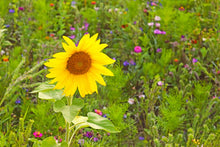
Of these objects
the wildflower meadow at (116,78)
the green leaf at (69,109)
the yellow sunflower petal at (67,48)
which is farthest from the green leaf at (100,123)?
the yellow sunflower petal at (67,48)

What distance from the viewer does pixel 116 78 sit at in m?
2.57

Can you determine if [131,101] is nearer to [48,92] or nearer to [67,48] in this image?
[48,92]

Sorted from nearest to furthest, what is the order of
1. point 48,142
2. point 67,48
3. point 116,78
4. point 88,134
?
point 67,48 < point 48,142 < point 88,134 < point 116,78

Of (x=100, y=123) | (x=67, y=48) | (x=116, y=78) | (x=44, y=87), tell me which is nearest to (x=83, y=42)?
(x=67, y=48)

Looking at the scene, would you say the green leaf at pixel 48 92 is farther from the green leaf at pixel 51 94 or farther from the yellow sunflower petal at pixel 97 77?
the yellow sunflower petal at pixel 97 77

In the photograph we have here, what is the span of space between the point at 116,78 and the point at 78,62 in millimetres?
1166

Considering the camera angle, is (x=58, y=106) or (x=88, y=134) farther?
(x=88, y=134)

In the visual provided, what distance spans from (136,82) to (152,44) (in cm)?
63

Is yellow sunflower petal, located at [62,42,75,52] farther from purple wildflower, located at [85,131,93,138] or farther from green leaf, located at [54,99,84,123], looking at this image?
purple wildflower, located at [85,131,93,138]

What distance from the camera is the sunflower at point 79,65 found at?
137 centimetres

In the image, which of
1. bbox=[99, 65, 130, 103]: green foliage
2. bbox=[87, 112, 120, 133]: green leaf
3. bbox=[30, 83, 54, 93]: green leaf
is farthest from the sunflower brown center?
bbox=[99, 65, 130, 103]: green foliage

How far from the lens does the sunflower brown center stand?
4.63 ft

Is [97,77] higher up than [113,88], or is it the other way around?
[97,77]

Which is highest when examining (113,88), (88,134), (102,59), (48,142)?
(102,59)
